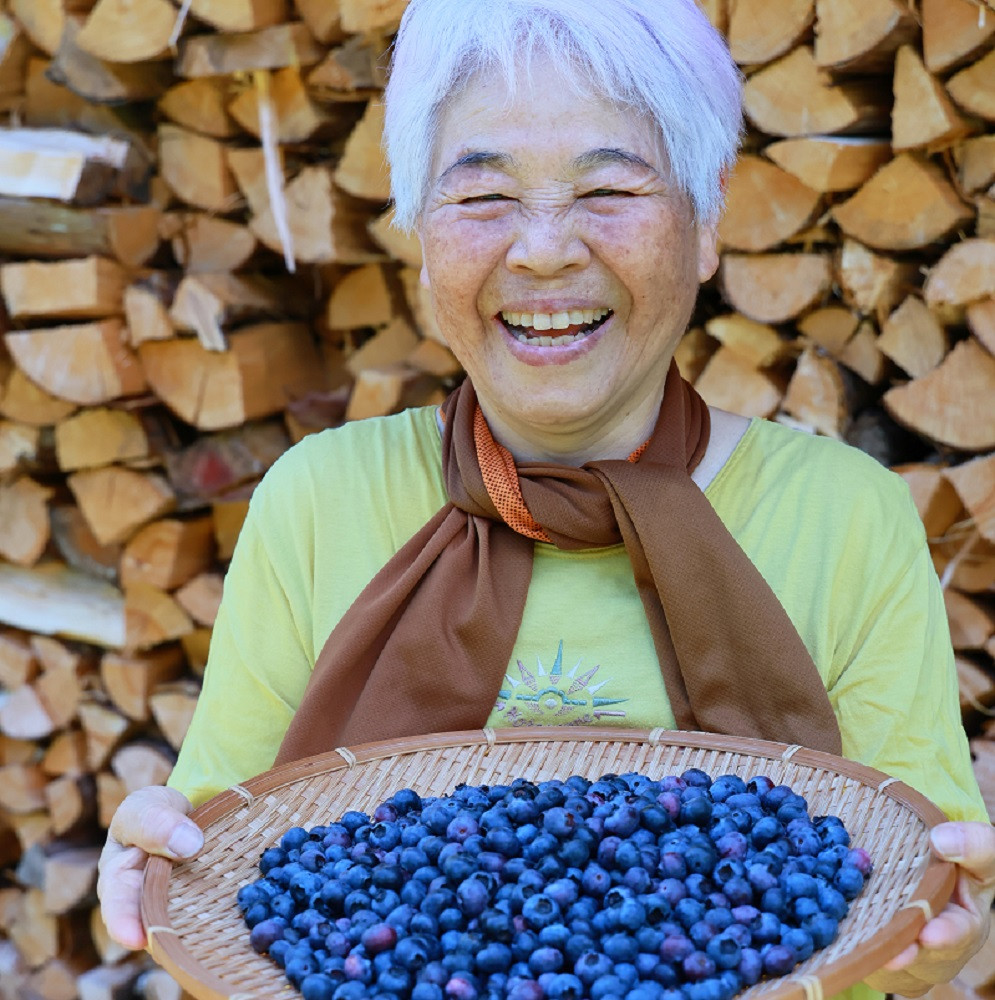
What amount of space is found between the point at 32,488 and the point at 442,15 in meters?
1.74

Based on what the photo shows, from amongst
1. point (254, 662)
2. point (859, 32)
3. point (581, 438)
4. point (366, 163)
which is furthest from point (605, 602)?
point (366, 163)

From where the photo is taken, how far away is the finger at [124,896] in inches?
45.6

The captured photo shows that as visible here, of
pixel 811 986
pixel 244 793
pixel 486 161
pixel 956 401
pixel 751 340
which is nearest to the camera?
pixel 811 986

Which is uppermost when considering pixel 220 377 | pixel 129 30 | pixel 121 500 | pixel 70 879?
pixel 129 30

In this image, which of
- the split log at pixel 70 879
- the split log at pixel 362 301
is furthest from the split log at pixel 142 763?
the split log at pixel 362 301

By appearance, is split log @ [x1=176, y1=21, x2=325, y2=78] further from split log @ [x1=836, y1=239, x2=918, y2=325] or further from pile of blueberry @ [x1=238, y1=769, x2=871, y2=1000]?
pile of blueberry @ [x1=238, y1=769, x2=871, y2=1000]

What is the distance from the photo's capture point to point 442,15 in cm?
147

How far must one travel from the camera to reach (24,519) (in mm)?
2838

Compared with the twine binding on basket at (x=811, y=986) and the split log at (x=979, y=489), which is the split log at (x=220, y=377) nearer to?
the split log at (x=979, y=489)

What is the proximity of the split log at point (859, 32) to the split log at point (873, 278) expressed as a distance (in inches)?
11.6

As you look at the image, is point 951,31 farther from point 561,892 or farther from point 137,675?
point 137,675

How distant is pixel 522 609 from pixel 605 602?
0.33 ft

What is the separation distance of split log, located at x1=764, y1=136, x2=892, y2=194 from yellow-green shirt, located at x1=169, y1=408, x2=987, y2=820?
618 millimetres

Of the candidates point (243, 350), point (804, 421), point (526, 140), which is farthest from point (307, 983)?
point (243, 350)
